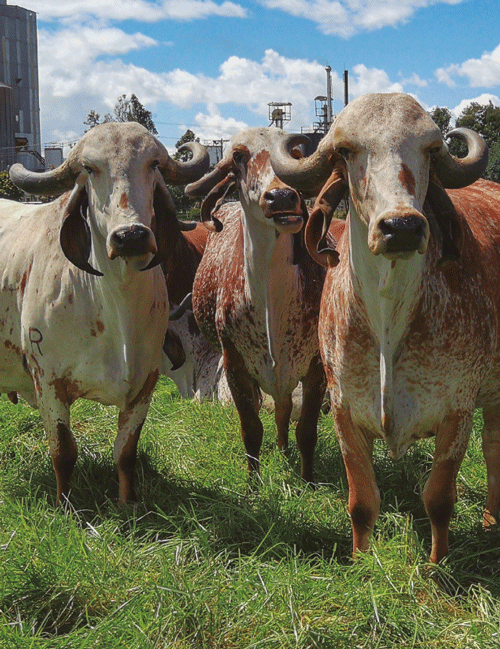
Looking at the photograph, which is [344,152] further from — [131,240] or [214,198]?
[214,198]

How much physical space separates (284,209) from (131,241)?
3.58 feet

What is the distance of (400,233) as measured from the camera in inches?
113

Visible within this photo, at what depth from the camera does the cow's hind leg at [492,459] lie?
4.56 m

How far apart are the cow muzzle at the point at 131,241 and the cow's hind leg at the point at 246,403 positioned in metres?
1.65

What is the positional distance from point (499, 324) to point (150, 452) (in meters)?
2.84

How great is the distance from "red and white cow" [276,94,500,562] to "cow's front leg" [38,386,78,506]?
69.2 inches

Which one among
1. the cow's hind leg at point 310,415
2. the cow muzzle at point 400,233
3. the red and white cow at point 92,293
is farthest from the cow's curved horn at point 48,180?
the cow muzzle at point 400,233

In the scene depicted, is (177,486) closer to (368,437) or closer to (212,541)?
(212,541)

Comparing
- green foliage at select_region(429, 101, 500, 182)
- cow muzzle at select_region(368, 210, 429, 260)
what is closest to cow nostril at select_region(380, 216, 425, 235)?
cow muzzle at select_region(368, 210, 429, 260)

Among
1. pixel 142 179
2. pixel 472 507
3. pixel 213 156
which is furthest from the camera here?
pixel 213 156

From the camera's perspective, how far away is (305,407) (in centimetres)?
530

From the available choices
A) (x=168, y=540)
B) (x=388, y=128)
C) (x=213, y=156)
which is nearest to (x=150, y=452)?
(x=168, y=540)

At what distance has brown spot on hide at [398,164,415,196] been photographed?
303 cm

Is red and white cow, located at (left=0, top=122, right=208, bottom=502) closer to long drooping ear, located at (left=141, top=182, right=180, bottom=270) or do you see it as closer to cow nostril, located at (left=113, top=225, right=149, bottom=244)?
long drooping ear, located at (left=141, top=182, right=180, bottom=270)
